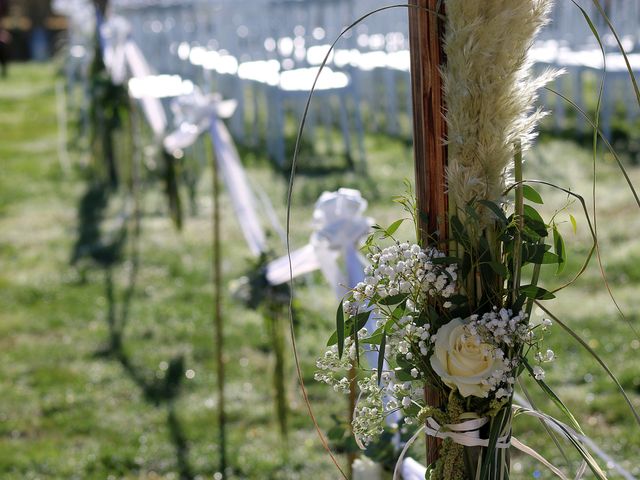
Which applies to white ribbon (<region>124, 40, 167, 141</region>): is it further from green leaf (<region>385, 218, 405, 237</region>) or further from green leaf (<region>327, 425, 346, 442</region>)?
green leaf (<region>385, 218, 405, 237</region>)

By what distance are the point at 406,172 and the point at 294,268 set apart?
436cm

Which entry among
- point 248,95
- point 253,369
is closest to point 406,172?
point 253,369

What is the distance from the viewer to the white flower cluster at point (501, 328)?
46.0 inches

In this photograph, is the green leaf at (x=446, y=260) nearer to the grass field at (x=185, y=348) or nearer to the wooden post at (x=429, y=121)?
the wooden post at (x=429, y=121)

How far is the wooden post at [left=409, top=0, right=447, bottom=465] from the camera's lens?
121 centimetres

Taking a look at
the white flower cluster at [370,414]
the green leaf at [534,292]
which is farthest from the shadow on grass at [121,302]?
the green leaf at [534,292]

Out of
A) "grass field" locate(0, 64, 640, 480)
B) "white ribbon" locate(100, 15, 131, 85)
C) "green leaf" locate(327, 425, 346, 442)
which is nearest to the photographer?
"green leaf" locate(327, 425, 346, 442)

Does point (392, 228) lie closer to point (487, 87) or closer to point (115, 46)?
point (487, 87)

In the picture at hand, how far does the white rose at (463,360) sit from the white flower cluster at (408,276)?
41 millimetres

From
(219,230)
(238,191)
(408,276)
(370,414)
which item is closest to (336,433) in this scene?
(370,414)

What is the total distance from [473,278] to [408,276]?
0.28ft

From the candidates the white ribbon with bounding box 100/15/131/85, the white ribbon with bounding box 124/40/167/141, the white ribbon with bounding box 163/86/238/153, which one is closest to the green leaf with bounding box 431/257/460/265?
the white ribbon with bounding box 163/86/238/153

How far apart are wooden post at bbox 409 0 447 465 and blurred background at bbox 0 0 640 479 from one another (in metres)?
0.13

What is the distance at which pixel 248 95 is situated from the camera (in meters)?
10.7
